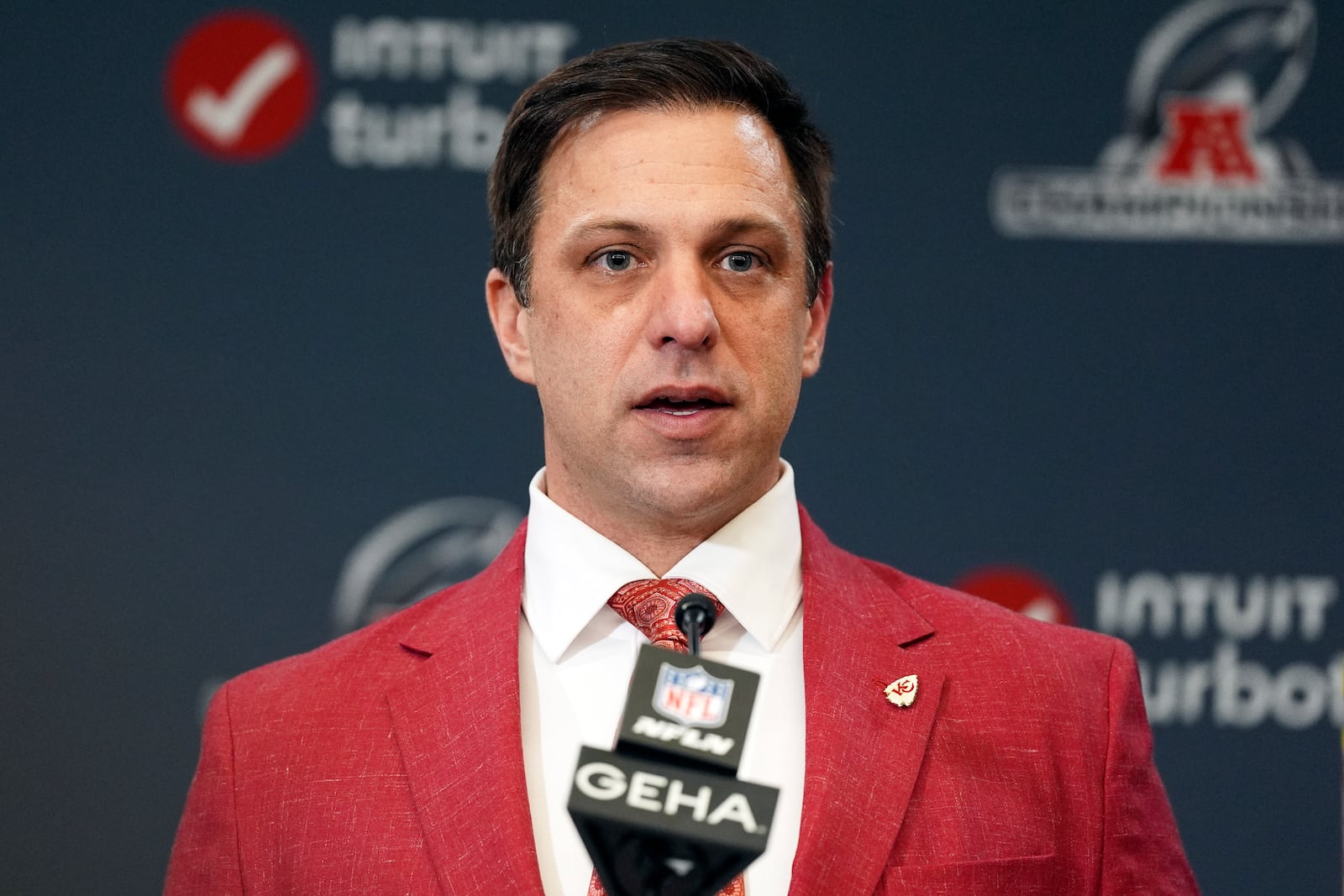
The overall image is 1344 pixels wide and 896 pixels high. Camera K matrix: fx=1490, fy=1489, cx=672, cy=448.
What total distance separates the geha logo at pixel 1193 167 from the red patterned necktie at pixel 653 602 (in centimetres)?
163

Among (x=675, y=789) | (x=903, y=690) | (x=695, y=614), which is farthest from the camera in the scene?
(x=903, y=690)

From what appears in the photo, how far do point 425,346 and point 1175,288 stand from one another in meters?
1.64

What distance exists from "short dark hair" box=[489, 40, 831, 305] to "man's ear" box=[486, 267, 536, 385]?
0.03m

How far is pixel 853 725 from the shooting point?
1861 mm

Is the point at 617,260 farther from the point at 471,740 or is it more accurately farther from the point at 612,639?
the point at 471,740

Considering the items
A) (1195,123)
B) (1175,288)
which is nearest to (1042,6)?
(1195,123)

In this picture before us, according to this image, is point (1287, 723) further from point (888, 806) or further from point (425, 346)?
point (425, 346)

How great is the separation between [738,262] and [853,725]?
621 mm

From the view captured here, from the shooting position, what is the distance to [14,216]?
308cm

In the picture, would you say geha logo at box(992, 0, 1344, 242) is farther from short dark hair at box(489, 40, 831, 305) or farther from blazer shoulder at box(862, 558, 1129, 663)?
blazer shoulder at box(862, 558, 1129, 663)

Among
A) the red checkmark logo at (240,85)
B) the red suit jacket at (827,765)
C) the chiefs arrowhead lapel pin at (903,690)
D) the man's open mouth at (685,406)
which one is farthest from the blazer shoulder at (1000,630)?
the red checkmark logo at (240,85)

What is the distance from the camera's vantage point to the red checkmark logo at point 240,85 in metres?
3.12

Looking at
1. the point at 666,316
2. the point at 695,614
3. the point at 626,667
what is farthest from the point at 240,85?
the point at 695,614

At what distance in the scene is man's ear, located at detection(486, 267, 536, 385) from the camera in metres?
2.18
